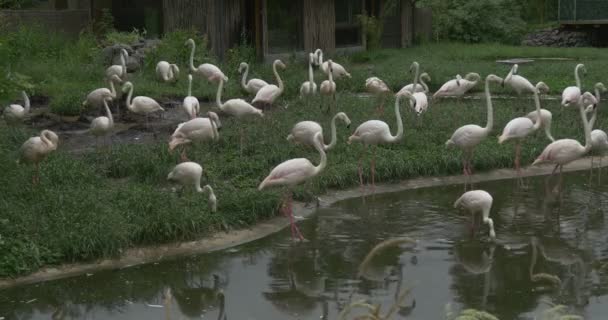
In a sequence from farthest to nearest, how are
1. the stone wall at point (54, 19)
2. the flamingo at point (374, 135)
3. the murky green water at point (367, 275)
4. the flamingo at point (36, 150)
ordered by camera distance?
the stone wall at point (54, 19) < the flamingo at point (374, 135) < the flamingo at point (36, 150) < the murky green water at point (367, 275)

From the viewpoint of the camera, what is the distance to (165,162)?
1138 centimetres

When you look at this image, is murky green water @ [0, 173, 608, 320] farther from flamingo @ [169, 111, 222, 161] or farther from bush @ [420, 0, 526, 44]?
bush @ [420, 0, 526, 44]

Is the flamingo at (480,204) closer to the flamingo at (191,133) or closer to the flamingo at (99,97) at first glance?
the flamingo at (191,133)

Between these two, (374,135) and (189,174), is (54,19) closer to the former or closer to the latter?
(374,135)

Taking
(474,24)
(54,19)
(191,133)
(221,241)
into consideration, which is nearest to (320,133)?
(191,133)

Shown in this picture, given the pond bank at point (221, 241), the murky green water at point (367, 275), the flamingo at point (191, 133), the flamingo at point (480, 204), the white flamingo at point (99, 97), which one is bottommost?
the murky green water at point (367, 275)

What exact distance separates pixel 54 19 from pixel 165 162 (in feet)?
41.1

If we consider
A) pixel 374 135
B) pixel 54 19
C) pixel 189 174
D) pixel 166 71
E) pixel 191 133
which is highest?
pixel 54 19

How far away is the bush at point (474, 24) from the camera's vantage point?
30.1 metres

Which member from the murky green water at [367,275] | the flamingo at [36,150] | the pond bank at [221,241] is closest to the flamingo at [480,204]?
the murky green water at [367,275]

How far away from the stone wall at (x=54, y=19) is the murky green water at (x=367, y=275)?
14000mm

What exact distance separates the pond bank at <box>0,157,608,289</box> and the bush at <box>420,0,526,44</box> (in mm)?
18429

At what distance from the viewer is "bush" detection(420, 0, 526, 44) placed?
1185 inches

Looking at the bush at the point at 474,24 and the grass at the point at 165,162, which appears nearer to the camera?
the grass at the point at 165,162
